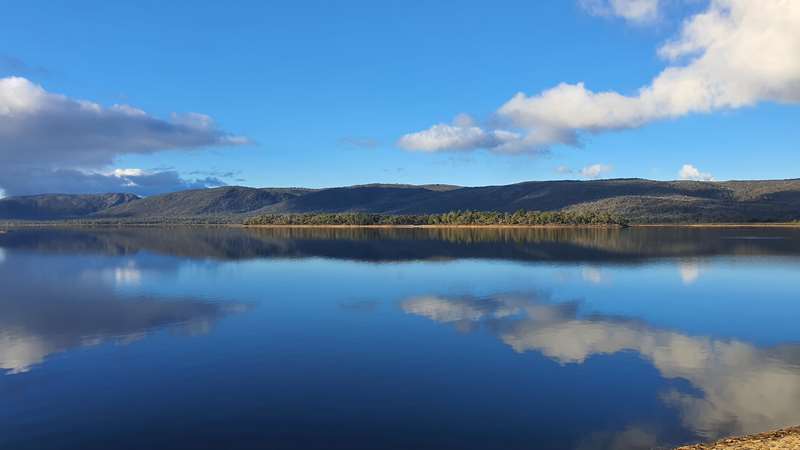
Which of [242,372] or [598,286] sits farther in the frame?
[598,286]

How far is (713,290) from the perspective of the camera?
5134cm

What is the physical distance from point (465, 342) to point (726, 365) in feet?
41.6

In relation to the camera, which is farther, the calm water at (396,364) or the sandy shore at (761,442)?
the calm water at (396,364)

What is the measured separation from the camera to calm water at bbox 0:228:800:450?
1841cm

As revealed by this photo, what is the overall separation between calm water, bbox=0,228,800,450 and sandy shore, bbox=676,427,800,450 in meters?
1.22

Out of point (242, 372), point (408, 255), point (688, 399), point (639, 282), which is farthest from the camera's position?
point (408, 255)

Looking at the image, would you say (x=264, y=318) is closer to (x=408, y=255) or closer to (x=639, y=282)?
(x=639, y=282)

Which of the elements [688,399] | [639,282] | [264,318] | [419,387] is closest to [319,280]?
[264,318]

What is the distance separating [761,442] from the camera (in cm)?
1590

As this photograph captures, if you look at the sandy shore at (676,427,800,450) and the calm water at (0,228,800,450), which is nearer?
the sandy shore at (676,427,800,450)

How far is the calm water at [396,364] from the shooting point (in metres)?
18.4

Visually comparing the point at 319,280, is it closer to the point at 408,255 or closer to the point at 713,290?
the point at 408,255

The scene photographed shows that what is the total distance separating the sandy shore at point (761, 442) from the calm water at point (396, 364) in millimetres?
1222

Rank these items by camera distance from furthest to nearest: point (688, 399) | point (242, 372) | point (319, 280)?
point (319, 280), point (242, 372), point (688, 399)
